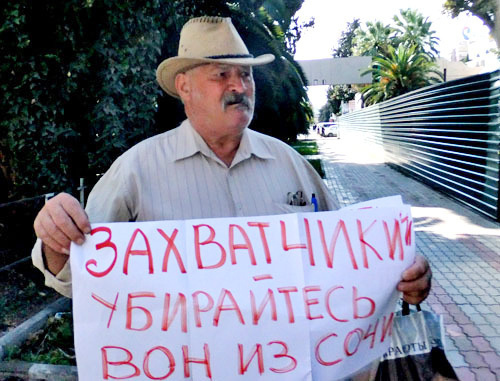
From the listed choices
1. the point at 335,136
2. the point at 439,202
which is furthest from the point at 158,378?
the point at 335,136

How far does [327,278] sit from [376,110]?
858 inches

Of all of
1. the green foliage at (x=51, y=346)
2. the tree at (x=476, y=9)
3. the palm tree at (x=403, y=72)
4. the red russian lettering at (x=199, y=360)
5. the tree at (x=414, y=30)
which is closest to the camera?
the red russian lettering at (x=199, y=360)

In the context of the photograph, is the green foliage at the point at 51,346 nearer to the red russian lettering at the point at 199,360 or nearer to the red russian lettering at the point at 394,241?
Result: the red russian lettering at the point at 199,360

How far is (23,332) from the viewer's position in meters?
3.55

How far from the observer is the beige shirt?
1.81 metres

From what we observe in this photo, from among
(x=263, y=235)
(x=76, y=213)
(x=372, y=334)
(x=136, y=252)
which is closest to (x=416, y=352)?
(x=372, y=334)

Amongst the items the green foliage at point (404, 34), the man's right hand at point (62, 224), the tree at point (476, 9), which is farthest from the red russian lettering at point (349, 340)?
the green foliage at point (404, 34)

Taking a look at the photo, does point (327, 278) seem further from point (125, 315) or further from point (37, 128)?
point (37, 128)

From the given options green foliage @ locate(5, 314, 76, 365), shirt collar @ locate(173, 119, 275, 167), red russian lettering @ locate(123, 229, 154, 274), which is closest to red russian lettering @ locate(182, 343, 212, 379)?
red russian lettering @ locate(123, 229, 154, 274)

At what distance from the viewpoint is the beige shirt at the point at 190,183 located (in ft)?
5.94

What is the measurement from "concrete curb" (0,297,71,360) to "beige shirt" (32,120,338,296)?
2.11 meters

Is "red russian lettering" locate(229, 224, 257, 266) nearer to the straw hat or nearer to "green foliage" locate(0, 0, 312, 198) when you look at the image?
the straw hat

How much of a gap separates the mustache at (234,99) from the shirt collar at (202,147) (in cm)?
15

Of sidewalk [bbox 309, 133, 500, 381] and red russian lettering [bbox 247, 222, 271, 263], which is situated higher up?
red russian lettering [bbox 247, 222, 271, 263]
